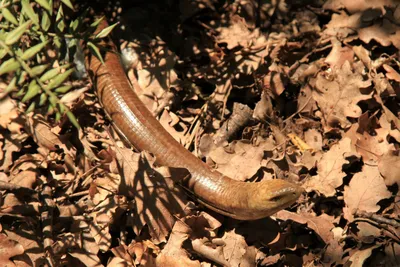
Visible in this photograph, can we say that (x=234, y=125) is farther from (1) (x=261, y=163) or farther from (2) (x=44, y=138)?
(2) (x=44, y=138)

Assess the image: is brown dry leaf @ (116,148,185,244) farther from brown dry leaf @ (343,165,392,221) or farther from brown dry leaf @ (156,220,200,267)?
brown dry leaf @ (343,165,392,221)

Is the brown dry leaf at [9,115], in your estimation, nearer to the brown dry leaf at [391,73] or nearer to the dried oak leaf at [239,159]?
the dried oak leaf at [239,159]

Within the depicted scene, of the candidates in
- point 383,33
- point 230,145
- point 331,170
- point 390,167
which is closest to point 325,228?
point 331,170

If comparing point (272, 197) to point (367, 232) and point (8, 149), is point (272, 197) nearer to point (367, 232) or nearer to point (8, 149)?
point (367, 232)

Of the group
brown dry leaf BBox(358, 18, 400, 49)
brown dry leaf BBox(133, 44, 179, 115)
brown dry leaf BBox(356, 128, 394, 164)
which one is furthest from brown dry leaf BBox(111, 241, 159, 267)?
brown dry leaf BBox(358, 18, 400, 49)

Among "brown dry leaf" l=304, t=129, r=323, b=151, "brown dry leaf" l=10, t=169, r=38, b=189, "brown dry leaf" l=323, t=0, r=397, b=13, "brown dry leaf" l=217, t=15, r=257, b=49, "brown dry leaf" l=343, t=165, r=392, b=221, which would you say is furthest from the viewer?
"brown dry leaf" l=217, t=15, r=257, b=49

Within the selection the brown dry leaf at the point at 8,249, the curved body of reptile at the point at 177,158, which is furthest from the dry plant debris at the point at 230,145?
the curved body of reptile at the point at 177,158
